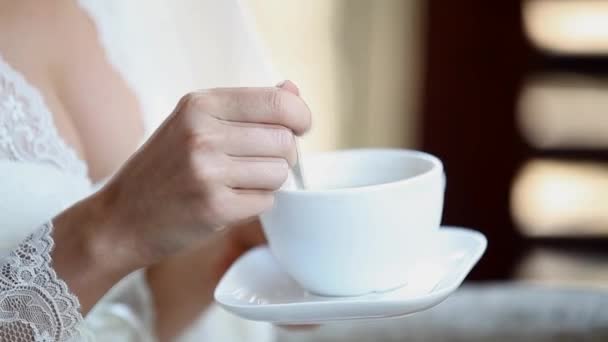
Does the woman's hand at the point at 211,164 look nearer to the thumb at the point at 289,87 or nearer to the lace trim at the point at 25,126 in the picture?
the thumb at the point at 289,87

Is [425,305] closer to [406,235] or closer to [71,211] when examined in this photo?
[406,235]

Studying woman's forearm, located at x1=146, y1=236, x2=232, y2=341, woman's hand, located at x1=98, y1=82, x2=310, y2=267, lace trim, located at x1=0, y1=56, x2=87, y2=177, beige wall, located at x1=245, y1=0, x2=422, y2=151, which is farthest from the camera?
beige wall, located at x1=245, y1=0, x2=422, y2=151

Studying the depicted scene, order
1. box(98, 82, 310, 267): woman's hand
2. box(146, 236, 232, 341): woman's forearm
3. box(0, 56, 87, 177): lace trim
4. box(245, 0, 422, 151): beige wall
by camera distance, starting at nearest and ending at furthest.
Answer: box(98, 82, 310, 267): woman's hand < box(0, 56, 87, 177): lace trim < box(146, 236, 232, 341): woman's forearm < box(245, 0, 422, 151): beige wall

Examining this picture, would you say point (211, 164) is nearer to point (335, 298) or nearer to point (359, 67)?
point (335, 298)

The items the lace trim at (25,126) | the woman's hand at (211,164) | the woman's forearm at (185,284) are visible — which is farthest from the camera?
the woman's forearm at (185,284)

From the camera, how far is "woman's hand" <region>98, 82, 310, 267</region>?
1.84ft

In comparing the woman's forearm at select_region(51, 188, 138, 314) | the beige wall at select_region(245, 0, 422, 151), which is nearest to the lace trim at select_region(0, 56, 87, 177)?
the woman's forearm at select_region(51, 188, 138, 314)

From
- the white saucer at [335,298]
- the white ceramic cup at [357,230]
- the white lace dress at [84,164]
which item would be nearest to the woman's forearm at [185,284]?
the white lace dress at [84,164]

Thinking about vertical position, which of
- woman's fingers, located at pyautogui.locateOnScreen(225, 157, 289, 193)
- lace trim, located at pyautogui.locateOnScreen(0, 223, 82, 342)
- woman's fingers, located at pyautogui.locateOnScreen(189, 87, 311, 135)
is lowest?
lace trim, located at pyautogui.locateOnScreen(0, 223, 82, 342)

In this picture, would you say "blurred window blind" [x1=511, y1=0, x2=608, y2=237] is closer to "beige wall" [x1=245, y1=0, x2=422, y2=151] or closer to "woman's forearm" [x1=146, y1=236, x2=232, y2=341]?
"beige wall" [x1=245, y1=0, x2=422, y2=151]

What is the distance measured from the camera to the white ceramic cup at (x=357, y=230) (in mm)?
606

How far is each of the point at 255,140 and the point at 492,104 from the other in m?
1.56

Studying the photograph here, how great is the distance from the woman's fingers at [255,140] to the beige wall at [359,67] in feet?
4.28

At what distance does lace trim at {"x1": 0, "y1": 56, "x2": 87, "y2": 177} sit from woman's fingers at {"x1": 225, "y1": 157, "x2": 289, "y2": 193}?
32 cm
